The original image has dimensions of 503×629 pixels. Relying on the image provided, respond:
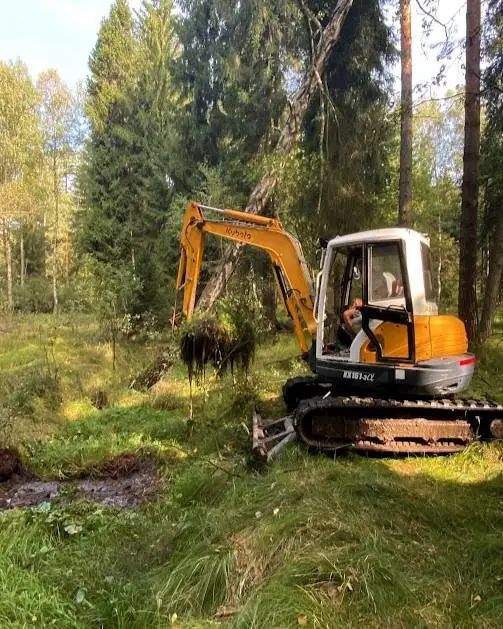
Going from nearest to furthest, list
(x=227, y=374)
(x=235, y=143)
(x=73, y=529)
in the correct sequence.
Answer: (x=73, y=529) < (x=227, y=374) < (x=235, y=143)

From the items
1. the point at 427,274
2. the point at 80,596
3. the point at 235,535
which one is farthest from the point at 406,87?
the point at 80,596

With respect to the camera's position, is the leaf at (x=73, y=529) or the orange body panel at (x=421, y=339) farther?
the orange body panel at (x=421, y=339)

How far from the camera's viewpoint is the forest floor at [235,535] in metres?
3.18

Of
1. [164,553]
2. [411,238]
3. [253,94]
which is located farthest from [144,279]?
[164,553]

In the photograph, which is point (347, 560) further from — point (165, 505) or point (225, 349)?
point (225, 349)

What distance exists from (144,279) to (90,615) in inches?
558

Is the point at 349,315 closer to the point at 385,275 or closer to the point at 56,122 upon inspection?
the point at 385,275

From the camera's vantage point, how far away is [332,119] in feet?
44.3

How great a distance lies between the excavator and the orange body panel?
0.04 ft

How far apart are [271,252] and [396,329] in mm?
2383

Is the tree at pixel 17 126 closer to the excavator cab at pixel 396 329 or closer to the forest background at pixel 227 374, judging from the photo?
the forest background at pixel 227 374

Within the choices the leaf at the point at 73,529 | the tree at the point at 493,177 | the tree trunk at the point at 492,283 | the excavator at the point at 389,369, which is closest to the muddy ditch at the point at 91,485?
the leaf at the point at 73,529

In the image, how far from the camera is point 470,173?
10367 millimetres

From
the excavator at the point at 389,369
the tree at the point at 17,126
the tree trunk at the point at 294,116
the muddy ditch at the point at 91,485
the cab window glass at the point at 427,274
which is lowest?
the muddy ditch at the point at 91,485
